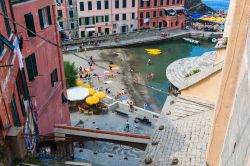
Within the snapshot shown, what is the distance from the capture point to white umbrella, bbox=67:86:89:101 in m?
29.7

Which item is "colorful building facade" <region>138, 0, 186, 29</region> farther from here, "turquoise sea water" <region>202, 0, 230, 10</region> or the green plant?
the green plant

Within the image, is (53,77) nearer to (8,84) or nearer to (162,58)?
(8,84)

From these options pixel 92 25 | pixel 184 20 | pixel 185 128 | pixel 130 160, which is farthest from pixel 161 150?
pixel 184 20

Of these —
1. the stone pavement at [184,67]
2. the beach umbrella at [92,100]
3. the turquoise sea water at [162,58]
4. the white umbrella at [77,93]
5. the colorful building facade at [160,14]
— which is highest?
the colorful building facade at [160,14]

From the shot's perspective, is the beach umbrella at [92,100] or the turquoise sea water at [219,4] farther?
the turquoise sea water at [219,4]

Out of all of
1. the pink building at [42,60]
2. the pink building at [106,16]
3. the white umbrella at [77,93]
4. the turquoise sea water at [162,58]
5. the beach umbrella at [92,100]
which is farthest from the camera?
the pink building at [106,16]

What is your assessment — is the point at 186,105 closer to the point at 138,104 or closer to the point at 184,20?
the point at 138,104

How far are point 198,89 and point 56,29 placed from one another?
31.7 ft

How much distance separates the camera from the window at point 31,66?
13.7 metres

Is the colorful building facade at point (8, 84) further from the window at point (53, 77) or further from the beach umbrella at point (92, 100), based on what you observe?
the beach umbrella at point (92, 100)

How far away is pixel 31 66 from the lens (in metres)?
14.1

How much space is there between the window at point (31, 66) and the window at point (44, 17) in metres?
2.20

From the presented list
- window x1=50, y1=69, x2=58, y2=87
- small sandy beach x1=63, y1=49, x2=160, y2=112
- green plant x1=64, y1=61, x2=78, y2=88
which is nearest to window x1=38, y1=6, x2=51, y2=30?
window x1=50, y1=69, x2=58, y2=87

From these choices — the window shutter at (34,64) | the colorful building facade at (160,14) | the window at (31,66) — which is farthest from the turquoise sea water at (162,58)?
the window at (31,66)
